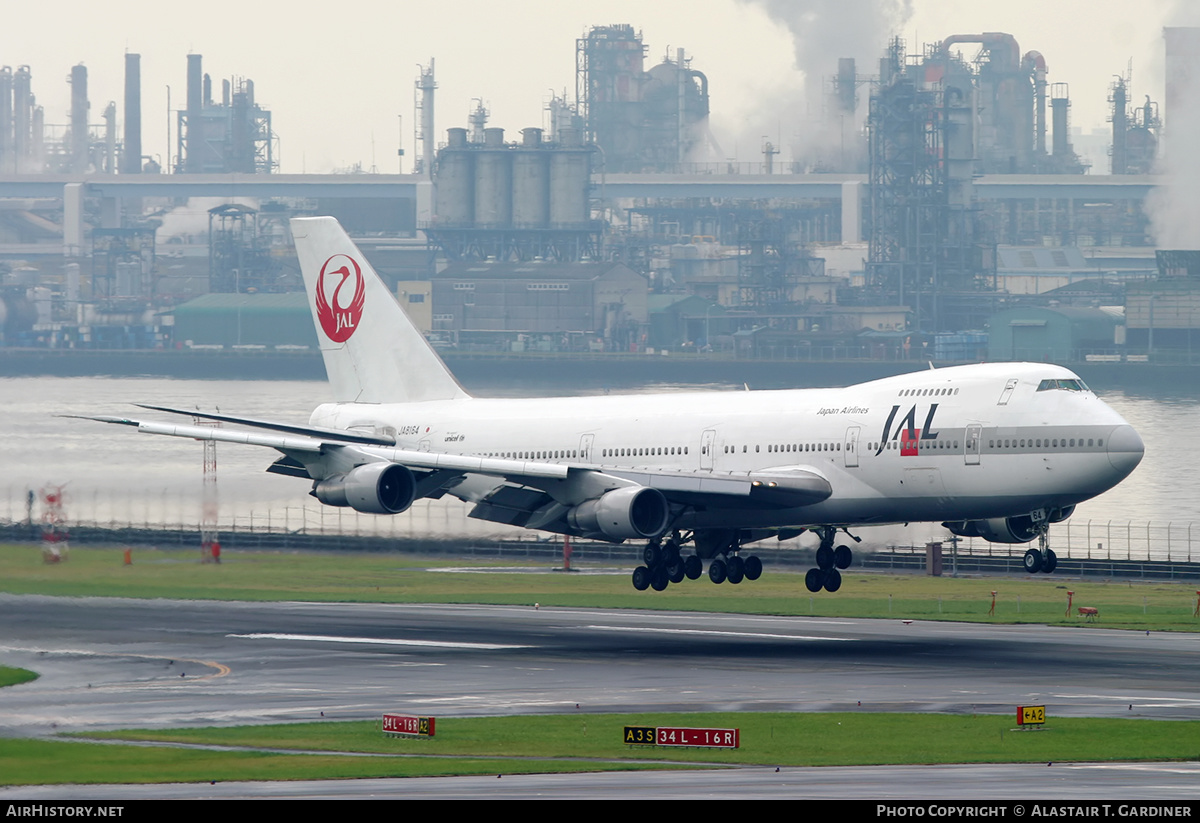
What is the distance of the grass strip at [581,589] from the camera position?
81.8 metres

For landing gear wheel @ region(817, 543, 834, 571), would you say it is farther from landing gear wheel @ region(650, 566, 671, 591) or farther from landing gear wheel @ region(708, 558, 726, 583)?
landing gear wheel @ region(650, 566, 671, 591)

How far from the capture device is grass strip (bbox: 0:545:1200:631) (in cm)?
8175

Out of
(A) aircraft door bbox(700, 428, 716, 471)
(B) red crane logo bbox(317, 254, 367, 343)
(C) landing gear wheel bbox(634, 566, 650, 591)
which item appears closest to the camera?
(A) aircraft door bbox(700, 428, 716, 471)

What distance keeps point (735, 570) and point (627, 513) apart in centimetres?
754

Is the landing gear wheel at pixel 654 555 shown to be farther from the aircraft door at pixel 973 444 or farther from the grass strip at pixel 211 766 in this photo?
the grass strip at pixel 211 766

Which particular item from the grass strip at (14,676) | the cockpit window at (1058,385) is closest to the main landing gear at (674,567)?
the cockpit window at (1058,385)

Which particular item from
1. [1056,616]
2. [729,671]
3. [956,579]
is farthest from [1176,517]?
[729,671]

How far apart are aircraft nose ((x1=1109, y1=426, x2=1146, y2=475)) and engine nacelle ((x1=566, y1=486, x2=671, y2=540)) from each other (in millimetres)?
15537

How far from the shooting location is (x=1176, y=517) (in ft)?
481

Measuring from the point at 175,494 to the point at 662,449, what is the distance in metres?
36.8

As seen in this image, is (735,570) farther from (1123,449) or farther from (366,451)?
(1123,449)

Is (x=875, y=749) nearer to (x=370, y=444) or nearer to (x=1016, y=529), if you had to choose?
(x=1016, y=529)

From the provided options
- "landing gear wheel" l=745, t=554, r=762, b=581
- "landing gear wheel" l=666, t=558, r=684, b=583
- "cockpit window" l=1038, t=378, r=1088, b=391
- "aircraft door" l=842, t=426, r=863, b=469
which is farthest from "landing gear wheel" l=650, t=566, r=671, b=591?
"cockpit window" l=1038, t=378, r=1088, b=391

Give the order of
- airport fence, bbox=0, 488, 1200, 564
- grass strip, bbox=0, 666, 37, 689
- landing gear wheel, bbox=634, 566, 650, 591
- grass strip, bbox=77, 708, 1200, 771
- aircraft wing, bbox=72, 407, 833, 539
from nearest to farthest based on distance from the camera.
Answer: grass strip, bbox=77, 708, 1200, 771 → grass strip, bbox=0, 666, 37, 689 → aircraft wing, bbox=72, 407, 833, 539 → landing gear wheel, bbox=634, 566, 650, 591 → airport fence, bbox=0, 488, 1200, 564
